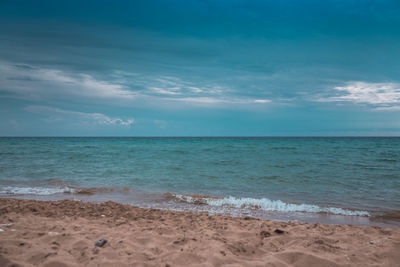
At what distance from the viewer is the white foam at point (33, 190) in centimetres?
960

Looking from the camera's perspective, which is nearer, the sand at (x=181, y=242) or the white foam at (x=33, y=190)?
the sand at (x=181, y=242)

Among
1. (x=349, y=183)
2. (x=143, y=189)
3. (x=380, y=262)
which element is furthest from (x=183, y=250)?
(x=349, y=183)

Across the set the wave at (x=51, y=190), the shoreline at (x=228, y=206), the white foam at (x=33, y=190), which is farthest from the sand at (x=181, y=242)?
the white foam at (x=33, y=190)

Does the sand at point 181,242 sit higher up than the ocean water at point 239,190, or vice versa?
the sand at point 181,242

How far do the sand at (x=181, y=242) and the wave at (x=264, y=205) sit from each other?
2.19 m

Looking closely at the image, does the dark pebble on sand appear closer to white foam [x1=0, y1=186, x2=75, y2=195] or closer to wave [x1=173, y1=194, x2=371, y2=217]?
wave [x1=173, y1=194, x2=371, y2=217]

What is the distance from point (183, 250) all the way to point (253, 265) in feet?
3.79

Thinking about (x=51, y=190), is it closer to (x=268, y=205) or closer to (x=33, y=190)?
(x=33, y=190)

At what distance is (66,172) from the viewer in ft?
47.3

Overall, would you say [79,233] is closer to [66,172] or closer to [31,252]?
[31,252]

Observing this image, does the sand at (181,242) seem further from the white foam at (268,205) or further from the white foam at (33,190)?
the white foam at (33,190)

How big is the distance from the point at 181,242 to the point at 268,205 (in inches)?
186

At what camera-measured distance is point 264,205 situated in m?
8.03

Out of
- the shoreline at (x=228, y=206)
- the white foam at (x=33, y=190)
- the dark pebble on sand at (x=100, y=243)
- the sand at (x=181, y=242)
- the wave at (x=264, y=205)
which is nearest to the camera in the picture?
the sand at (x=181, y=242)
